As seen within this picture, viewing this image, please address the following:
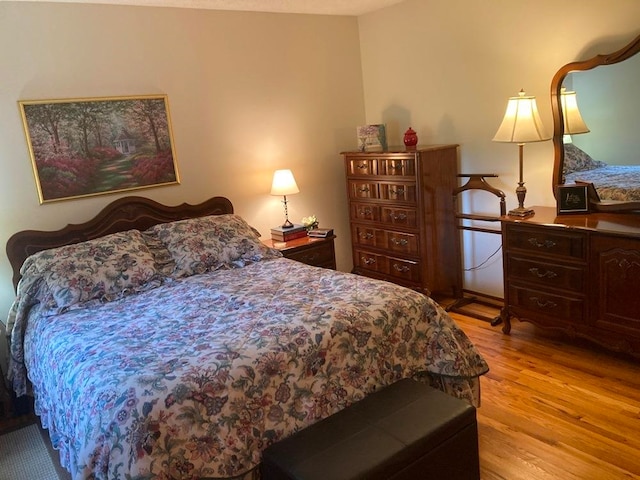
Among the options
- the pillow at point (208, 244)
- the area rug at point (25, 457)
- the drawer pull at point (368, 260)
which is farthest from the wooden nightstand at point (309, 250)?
the area rug at point (25, 457)

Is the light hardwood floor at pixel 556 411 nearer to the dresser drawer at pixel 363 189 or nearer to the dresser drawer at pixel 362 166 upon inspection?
the dresser drawer at pixel 363 189

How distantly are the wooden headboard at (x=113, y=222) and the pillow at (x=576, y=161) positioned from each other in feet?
7.87

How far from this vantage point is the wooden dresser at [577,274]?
108 inches

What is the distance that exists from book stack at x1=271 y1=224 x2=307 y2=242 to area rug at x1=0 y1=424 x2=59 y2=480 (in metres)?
2.01

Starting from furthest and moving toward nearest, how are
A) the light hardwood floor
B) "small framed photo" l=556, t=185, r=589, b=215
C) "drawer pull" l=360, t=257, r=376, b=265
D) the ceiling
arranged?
"drawer pull" l=360, t=257, r=376, b=265 → the ceiling → "small framed photo" l=556, t=185, r=589, b=215 → the light hardwood floor

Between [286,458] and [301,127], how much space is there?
123 inches

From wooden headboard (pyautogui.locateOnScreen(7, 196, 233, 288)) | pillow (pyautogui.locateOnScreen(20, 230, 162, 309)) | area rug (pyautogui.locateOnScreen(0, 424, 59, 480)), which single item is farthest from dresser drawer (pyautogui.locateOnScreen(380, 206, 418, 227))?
area rug (pyautogui.locateOnScreen(0, 424, 59, 480))

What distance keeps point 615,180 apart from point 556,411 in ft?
4.82

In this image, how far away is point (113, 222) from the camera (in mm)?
3426

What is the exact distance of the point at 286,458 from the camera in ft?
5.73

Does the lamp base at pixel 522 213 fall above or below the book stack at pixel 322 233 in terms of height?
above

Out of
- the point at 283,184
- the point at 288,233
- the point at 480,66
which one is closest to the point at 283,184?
the point at 283,184

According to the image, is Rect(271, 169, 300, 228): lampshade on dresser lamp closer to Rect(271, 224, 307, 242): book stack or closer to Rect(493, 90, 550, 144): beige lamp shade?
Rect(271, 224, 307, 242): book stack

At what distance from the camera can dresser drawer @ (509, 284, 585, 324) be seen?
3.01 meters
